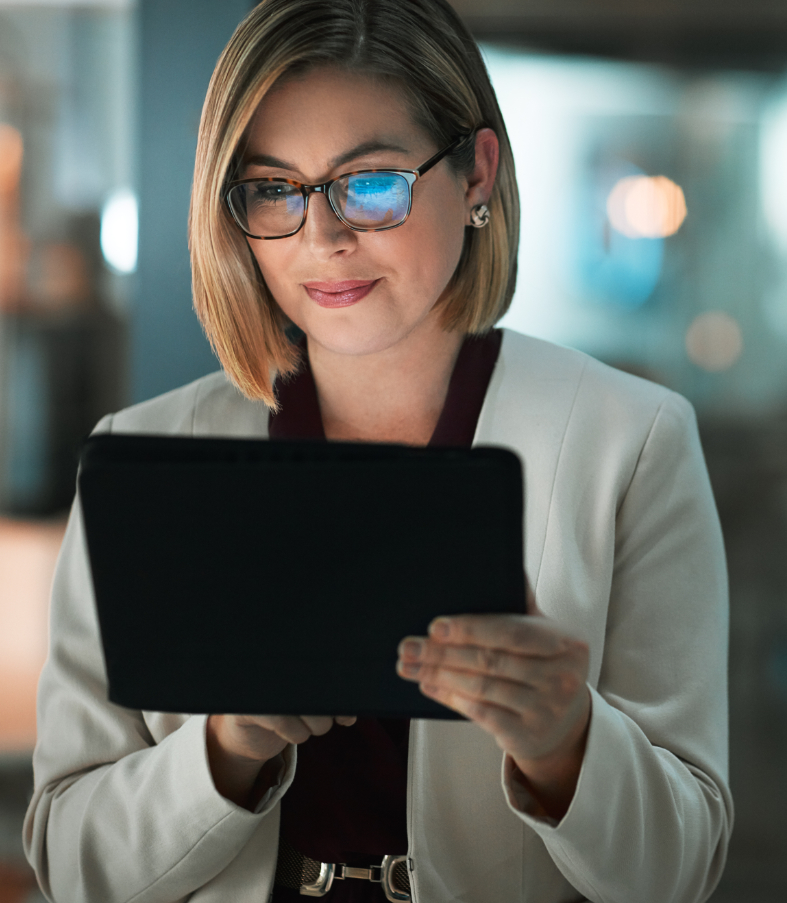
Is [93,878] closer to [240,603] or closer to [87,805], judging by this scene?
[87,805]

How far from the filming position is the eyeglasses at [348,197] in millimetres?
944

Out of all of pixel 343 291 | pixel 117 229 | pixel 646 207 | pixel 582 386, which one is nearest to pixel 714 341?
pixel 646 207

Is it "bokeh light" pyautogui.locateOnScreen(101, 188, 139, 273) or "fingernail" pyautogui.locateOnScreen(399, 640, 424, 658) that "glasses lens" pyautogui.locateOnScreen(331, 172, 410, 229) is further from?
"bokeh light" pyautogui.locateOnScreen(101, 188, 139, 273)

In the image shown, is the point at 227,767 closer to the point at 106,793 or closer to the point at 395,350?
the point at 106,793

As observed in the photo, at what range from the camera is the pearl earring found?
3.61 feet

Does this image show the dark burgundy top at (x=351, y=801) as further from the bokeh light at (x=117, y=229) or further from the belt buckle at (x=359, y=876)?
the bokeh light at (x=117, y=229)

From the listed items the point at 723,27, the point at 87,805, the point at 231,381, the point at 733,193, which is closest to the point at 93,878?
the point at 87,805

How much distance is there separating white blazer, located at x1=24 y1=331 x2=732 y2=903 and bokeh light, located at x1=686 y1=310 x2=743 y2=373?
1.40 meters

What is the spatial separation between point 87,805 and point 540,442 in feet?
2.14

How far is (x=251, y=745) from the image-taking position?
2.82 feet

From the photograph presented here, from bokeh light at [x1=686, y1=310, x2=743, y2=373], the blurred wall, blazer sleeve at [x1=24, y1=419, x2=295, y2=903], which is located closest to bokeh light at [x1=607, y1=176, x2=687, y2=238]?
bokeh light at [x1=686, y1=310, x2=743, y2=373]

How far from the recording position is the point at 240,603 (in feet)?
2.36

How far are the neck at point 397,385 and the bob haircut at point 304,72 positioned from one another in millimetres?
43

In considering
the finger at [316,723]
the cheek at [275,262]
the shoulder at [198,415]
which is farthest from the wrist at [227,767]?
the cheek at [275,262]
